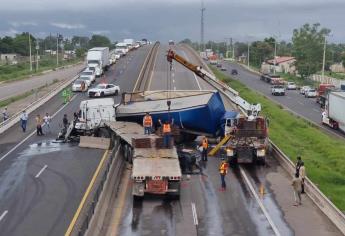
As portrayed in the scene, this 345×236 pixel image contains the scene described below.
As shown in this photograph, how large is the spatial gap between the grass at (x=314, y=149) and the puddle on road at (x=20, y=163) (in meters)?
13.8

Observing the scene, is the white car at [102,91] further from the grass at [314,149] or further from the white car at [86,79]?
the grass at [314,149]

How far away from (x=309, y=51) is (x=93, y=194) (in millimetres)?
111001

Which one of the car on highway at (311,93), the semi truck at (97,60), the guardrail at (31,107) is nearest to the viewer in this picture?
the guardrail at (31,107)

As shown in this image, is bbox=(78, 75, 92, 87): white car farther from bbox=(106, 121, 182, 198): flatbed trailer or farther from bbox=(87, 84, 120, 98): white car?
bbox=(106, 121, 182, 198): flatbed trailer

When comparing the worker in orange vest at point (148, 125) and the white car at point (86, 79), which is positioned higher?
the white car at point (86, 79)

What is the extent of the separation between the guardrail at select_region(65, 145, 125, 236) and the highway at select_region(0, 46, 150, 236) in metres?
0.27

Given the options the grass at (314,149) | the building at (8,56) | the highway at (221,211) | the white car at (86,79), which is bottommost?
the grass at (314,149)

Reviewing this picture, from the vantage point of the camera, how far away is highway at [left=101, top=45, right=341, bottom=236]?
2116cm

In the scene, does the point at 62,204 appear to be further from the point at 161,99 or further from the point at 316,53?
the point at 316,53

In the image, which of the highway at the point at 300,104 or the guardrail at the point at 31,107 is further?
the highway at the point at 300,104

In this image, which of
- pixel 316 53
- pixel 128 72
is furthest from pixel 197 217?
pixel 316 53

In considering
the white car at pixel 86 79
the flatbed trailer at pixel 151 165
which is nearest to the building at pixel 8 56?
the white car at pixel 86 79

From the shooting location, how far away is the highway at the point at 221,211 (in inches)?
833

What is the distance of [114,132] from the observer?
34.9 meters
